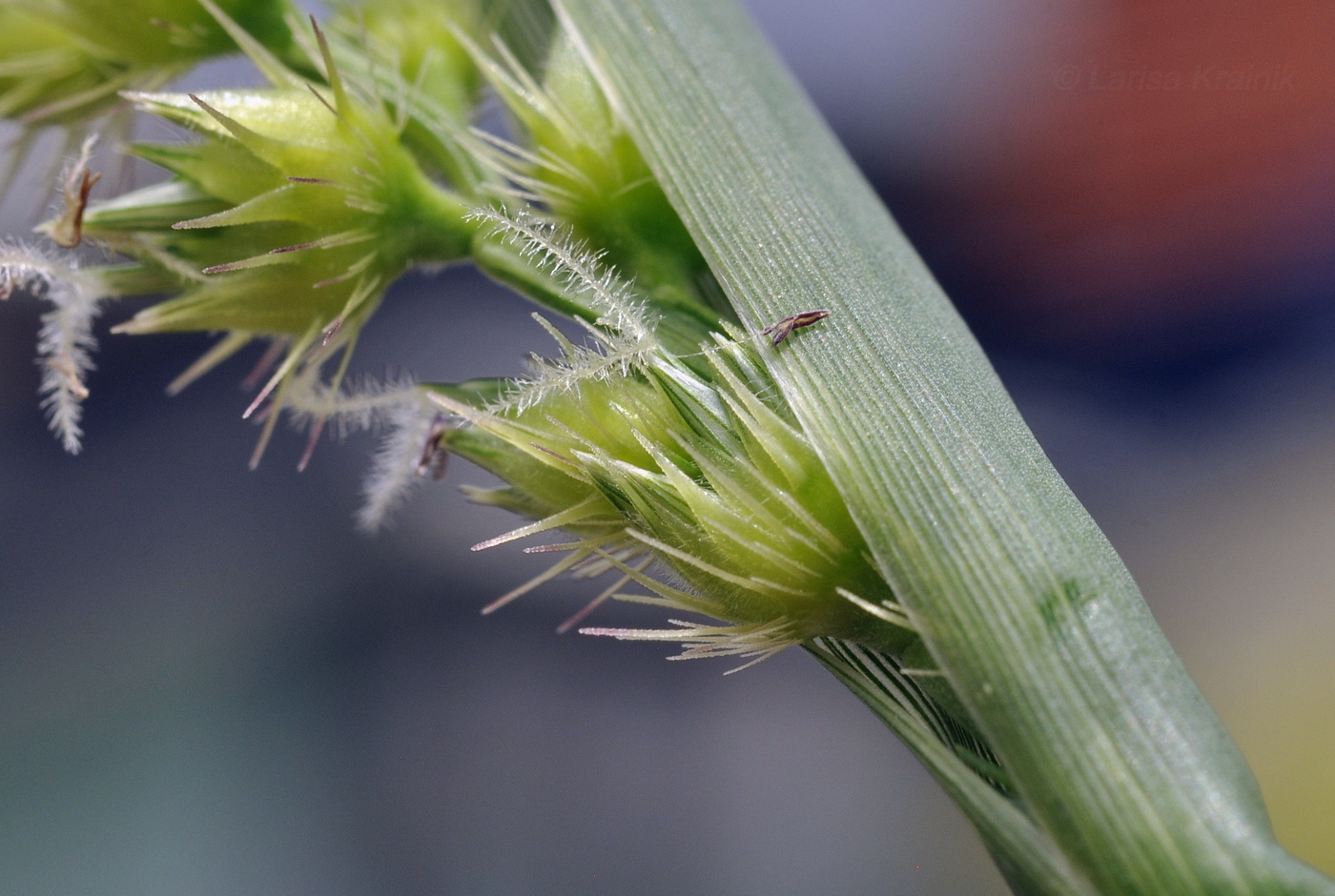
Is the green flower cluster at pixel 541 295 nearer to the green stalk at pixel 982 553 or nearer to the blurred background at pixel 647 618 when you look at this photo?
the green stalk at pixel 982 553

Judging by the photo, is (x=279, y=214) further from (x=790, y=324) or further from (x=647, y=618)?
(x=647, y=618)

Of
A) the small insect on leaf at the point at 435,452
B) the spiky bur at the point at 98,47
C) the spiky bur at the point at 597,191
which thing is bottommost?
the small insect on leaf at the point at 435,452

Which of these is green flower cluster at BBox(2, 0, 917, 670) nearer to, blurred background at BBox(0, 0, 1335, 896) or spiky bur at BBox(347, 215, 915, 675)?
spiky bur at BBox(347, 215, 915, 675)

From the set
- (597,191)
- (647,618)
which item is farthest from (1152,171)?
(597,191)

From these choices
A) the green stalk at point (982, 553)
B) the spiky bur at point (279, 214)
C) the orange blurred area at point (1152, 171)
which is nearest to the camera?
the green stalk at point (982, 553)

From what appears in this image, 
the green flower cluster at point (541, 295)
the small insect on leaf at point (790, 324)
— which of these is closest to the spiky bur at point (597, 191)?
the green flower cluster at point (541, 295)

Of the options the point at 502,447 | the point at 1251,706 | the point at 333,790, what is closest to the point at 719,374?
the point at 502,447

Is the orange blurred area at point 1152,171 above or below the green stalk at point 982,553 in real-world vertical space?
above

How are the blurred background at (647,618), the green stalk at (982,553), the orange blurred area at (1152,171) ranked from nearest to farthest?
the green stalk at (982,553), the orange blurred area at (1152,171), the blurred background at (647,618)

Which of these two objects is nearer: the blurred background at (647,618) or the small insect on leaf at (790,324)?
the small insect on leaf at (790,324)
